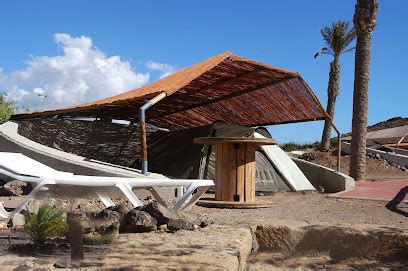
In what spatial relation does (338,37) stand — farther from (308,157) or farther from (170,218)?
(170,218)

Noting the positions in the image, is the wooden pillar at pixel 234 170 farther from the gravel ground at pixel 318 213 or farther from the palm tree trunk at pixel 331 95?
the palm tree trunk at pixel 331 95

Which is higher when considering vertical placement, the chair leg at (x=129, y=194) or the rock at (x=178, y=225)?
the chair leg at (x=129, y=194)

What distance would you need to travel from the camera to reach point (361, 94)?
60.3ft

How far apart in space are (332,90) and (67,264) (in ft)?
95.8

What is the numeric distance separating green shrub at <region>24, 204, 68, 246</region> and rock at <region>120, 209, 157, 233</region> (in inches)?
25.9

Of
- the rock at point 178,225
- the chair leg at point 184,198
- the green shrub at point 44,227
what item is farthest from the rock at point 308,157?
the green shrub at point 44,227

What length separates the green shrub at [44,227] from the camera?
4.96 m

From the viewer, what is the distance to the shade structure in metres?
13.0

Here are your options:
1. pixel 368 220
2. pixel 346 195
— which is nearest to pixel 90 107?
pixel 346 195

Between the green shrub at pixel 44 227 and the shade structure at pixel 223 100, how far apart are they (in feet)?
21.1

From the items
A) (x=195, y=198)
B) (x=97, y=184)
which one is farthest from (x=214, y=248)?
(x=195, y=198)

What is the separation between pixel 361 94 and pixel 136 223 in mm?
14209

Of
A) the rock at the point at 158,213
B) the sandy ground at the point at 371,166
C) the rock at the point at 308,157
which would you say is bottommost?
the rock at the point at 158,213

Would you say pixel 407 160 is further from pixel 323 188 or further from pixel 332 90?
pixel 323 188
